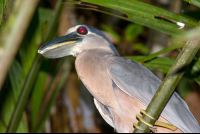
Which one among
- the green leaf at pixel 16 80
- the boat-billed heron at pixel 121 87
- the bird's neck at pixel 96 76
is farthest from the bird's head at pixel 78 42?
the green leaf at pixel 16 80

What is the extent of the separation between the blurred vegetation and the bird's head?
0.52ft

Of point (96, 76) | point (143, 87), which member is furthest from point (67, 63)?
point (143, 87)

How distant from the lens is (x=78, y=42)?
1761 millimetres

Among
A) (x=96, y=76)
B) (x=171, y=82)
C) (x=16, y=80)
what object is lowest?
(x=16, y=80)

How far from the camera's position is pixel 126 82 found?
1513 mm

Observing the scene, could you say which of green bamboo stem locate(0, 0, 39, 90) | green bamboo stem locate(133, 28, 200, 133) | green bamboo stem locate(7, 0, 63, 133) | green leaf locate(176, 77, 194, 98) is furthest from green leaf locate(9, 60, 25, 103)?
green leaf locate(176, 77, 194, 98)

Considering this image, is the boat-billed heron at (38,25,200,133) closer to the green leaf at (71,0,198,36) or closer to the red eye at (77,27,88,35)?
the red eye at (77,27,88,35)

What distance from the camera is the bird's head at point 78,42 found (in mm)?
1611

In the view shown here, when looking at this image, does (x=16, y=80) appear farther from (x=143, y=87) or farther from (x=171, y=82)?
(x=171, y=82)

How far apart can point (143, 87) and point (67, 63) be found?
4.73 ft

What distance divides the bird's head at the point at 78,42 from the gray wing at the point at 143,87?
249 millimetres

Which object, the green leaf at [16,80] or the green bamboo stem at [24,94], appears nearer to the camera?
the green bamboo stem at [24,94]

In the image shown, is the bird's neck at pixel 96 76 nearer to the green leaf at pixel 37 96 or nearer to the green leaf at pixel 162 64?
the green leaf at pixel 162 64

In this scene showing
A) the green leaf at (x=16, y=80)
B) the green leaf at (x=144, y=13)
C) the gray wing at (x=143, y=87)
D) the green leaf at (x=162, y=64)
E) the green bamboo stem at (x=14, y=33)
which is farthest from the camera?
the green leaf at (x=16, y=80)
